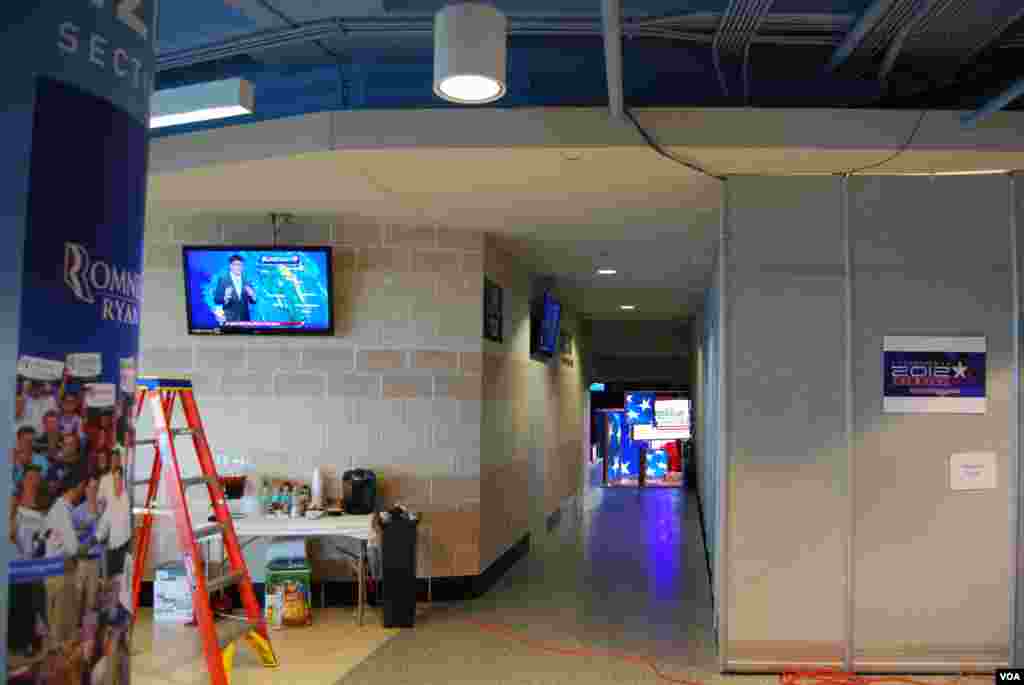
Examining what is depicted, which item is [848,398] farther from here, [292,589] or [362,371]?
[292,589]

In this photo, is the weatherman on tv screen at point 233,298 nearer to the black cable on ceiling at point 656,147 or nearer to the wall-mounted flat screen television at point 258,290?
the wall-mounted flat screen television at point 258,290

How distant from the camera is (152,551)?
6707 millimetres

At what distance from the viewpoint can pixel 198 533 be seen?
16.3ft

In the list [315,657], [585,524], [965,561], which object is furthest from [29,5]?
[585,524]

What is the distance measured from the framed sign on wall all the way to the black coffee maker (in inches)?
A: 56.6

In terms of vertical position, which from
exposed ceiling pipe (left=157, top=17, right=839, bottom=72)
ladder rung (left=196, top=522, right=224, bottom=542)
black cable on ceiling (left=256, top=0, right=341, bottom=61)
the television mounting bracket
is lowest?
ladder rung (left=196, top=522, right=224, bottom=542)

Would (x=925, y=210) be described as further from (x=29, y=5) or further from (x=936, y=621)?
(x=29, y=5)

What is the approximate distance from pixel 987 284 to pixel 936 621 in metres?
1.95

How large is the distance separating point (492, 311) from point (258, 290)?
1872 millimetres

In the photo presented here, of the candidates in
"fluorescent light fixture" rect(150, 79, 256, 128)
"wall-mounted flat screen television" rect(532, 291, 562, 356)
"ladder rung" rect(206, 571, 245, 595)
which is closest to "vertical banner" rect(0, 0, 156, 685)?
"fluorescent light fixture" rect(150, 79, 256, 128)

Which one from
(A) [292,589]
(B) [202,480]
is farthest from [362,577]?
(B) [202,480]

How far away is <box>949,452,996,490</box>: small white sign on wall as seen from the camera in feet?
16.9

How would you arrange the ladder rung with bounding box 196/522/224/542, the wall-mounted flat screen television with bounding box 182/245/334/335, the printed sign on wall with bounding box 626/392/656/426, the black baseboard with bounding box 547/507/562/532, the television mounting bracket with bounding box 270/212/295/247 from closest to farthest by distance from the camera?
the ladder rung with bounding box 196/522/224/542, the wall-mounted flat screen television with bounding box 182/245/334/335, the television mounting bracket with bounding box 270/212/295/247, the black baseboard with bounding box 547/507/562/532, the printed sign on wall with bounding box 626/392/656/426

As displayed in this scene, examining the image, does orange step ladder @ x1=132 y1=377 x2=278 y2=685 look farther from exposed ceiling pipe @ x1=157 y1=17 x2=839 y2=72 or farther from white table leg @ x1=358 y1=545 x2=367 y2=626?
exposed ceiling pipe @ x1=157 y1=17 x2=839 y2=72
